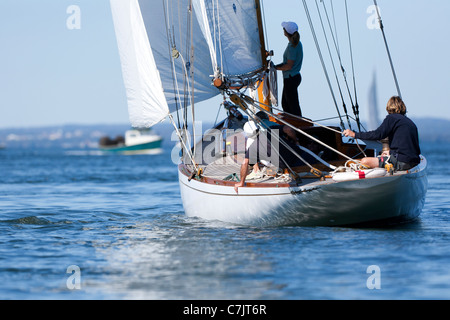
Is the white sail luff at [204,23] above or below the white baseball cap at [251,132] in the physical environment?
above

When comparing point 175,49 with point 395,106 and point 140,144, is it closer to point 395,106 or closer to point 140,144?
point 395,106

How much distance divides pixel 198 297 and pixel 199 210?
16.9 feet

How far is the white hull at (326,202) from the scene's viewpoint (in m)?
9.91

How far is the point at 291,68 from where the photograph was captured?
12.9 metres

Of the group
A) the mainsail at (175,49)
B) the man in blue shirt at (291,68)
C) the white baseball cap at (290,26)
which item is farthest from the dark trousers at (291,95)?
the white baseball cap at (290,26)

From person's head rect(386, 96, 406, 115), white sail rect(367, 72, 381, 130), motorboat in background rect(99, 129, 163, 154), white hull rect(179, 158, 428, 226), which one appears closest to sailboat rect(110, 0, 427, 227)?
white hull rect(179, 158, 428, 226)

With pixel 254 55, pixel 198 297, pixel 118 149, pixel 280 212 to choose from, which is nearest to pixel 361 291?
pixel 198 297

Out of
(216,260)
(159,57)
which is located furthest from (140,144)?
(216,260)

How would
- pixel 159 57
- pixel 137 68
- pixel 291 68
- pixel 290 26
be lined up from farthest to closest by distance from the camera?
pixel 159 57 < pixel 137 68 < pixel 291 68 < pixel 290 26

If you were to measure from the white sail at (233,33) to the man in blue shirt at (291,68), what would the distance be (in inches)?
19.5

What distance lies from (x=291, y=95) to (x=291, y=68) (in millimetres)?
472

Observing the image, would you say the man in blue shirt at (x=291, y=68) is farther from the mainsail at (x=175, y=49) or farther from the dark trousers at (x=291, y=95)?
the mainsail at (x=175, y=49)

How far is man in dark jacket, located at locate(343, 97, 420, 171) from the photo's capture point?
1056 centimetres

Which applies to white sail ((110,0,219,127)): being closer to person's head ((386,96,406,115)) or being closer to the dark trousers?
the dark trousers
